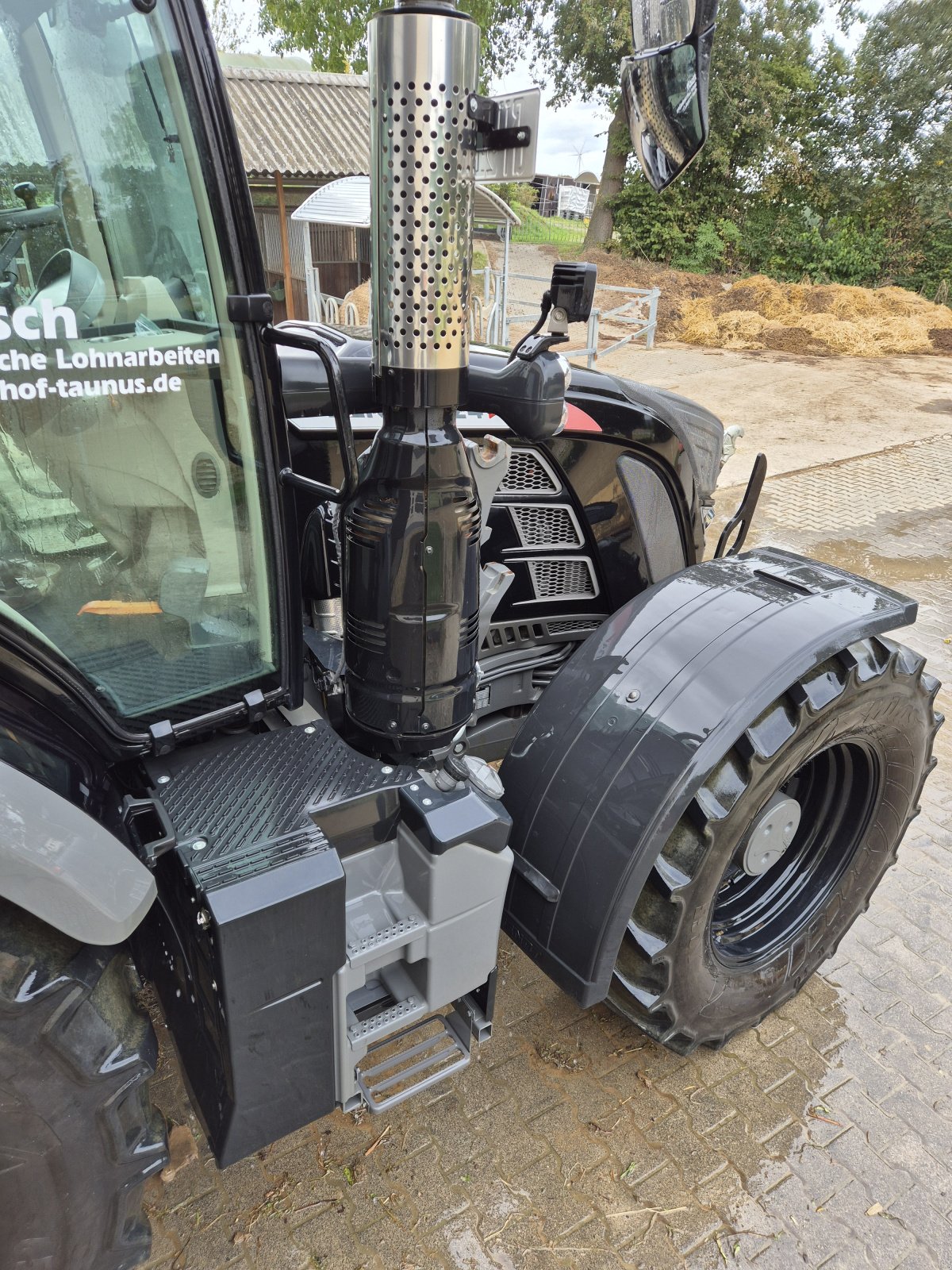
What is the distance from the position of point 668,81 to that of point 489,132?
0.29 m

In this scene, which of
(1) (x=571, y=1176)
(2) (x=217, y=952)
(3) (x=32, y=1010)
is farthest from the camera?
(1) (x=571, y=1176)

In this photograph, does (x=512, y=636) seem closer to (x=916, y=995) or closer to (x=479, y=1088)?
(x=479, y=1088)

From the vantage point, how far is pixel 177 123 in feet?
4.65

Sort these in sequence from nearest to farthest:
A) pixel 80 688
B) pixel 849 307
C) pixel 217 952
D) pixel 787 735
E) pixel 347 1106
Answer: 1. pixel 217 952
2. pixel 80 688
3. pixel 347 1106
4. pixel 787 735
5. pixel 849 307

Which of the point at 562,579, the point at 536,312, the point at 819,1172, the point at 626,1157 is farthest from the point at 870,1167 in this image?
the point at 536,312

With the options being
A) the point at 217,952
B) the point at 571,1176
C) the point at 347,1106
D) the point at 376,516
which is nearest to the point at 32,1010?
the point at 217,952

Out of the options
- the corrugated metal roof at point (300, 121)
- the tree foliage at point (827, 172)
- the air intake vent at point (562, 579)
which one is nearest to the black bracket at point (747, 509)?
the air intake vent at point (562, 579)

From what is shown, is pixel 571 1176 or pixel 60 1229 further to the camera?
pixel 571 1176

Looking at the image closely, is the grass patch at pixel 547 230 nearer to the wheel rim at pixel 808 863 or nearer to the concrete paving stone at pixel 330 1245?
the wheel rim at pixel 808 863

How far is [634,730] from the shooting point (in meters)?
1.94

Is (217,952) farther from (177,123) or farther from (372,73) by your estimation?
(372,73)

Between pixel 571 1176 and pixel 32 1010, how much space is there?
55.7 inches

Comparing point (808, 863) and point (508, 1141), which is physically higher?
point (808, 863)

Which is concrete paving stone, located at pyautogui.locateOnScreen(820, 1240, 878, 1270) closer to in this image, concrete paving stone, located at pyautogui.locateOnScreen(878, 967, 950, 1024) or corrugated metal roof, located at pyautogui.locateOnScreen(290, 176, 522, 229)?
concrete paving stone, located at pyautogui.locateOnScreen(878, 967, 950, 1024)
